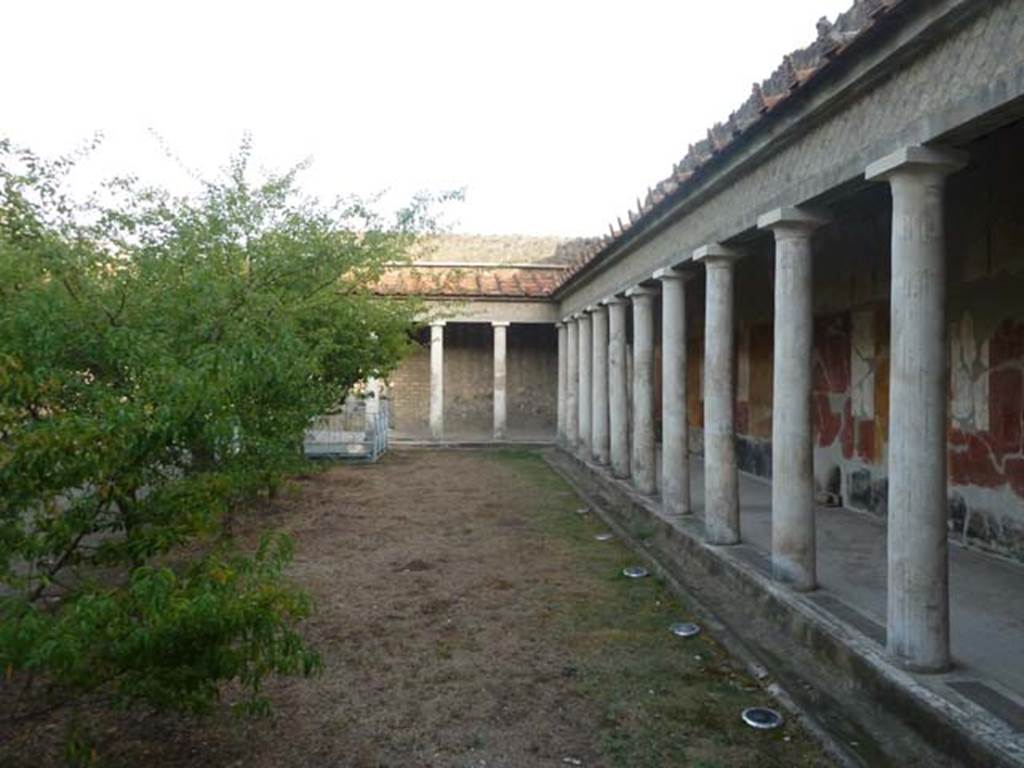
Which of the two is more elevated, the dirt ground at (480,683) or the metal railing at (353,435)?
the metal railing at (353,435)

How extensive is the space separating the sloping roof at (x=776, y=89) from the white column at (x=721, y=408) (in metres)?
0.84

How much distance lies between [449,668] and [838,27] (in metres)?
4.27

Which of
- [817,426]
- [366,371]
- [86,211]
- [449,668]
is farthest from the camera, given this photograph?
[366,371]

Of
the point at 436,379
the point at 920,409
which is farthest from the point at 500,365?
the point at 920,409

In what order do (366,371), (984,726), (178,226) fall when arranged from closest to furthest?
(984,726) → (178,226) → (366,371)

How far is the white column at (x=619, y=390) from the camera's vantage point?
37.1ft

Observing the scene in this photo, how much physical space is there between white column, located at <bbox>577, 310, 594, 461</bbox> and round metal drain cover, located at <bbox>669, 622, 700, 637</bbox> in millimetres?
8529

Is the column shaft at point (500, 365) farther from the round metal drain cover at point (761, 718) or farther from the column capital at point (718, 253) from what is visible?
the round metal drain cover at point (761, 718)

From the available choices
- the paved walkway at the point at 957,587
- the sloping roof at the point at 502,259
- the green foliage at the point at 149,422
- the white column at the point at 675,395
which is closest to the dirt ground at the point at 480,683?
the green foliage at the point at 149,422

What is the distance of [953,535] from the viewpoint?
7.00 metres

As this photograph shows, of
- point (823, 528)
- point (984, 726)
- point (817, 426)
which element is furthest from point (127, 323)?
point (817, 426)

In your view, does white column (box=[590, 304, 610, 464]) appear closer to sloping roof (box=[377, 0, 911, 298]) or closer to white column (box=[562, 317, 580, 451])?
sloping roof (box=[377, 0, 911, 298])

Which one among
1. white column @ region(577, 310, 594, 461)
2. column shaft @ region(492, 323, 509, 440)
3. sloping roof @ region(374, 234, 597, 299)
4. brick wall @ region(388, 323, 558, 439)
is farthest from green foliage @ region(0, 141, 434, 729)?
brick wall @ region(388, 323, 558, 439)

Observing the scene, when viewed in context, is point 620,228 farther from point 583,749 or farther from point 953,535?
point 583,749
